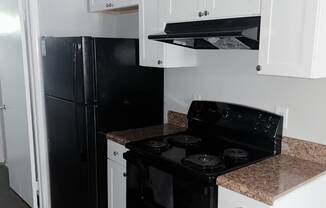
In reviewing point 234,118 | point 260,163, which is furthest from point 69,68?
point 260,163

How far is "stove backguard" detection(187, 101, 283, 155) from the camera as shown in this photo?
6.48 ft

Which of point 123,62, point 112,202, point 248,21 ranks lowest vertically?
point 112,202

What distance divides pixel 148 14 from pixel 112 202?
145 cm

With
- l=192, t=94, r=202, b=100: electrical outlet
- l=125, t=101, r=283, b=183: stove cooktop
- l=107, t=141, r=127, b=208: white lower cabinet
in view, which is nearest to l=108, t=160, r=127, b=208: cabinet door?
l=107, t=141, r=127, b=208: white lower cabinet

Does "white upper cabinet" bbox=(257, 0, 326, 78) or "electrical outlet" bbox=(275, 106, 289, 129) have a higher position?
"white upper cabinet" bbox=(257, 0, 326, 78)

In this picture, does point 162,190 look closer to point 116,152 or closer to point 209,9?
point 116,152

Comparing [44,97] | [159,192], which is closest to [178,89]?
[159,192]

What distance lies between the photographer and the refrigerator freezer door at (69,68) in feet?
7.46

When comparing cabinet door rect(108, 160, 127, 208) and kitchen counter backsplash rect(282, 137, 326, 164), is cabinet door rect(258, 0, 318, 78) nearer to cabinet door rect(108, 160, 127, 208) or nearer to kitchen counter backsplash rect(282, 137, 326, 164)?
kitchen counter backsplash rect(282, 137, 326, 164)

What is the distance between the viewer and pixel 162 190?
1917 mm

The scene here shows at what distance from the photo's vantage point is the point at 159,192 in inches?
76.4

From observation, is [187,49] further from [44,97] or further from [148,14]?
[44,97]

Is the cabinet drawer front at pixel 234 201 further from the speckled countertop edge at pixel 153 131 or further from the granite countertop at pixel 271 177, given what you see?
the speckled countertop edge at pixel 153 131

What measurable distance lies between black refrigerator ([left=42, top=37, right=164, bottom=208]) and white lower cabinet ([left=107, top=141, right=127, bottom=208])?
6 centimetres
